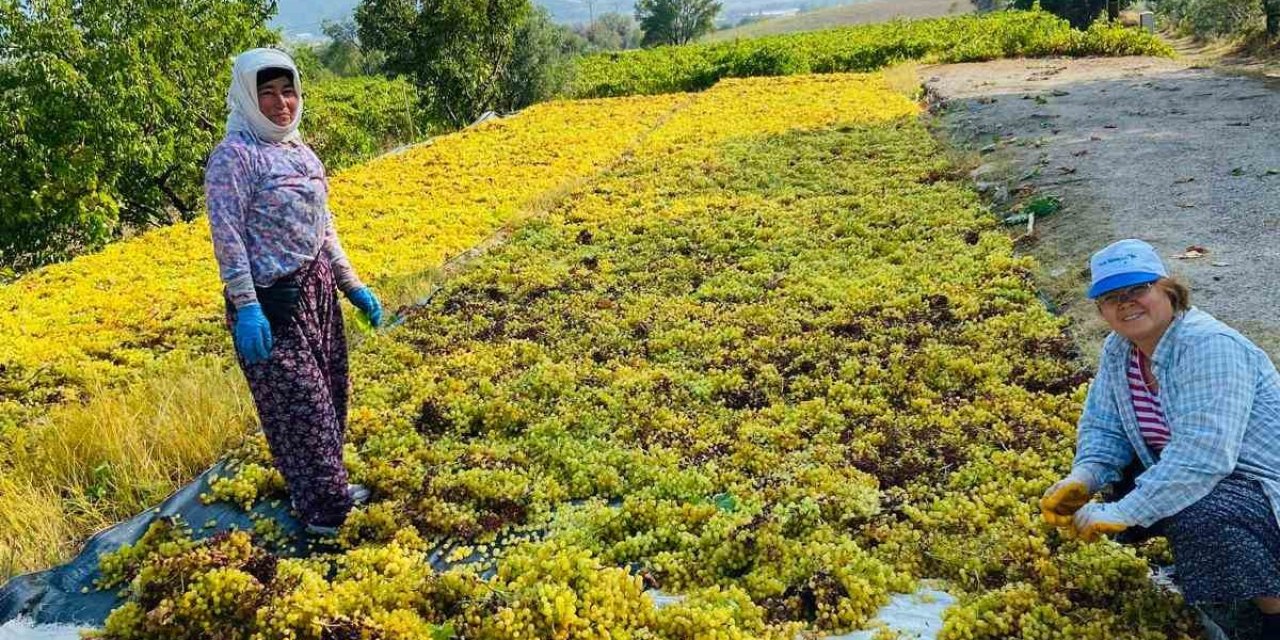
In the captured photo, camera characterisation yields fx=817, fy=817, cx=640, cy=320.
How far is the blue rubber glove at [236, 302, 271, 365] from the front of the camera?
408cm

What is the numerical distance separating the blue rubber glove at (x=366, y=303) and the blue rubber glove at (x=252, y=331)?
37.5 inches

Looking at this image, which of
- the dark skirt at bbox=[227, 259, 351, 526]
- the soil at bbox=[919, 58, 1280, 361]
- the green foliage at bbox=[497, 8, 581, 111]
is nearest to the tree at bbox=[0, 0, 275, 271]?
the dark skirt at bbox=[227, 259, 351, 526]

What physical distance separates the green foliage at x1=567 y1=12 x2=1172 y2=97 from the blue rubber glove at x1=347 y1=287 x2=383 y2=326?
2854cm

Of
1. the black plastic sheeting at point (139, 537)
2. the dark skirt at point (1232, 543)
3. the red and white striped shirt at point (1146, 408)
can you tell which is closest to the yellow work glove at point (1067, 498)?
the red and white striped shirt at point (1146, 408)

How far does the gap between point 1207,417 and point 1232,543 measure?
1.64ft

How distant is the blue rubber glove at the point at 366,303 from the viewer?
511 centimetres

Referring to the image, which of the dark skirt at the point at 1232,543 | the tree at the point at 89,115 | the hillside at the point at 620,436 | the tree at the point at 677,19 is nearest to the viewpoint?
the dark skirt at the point at 1232,543

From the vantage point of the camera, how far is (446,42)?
27547 millimetres

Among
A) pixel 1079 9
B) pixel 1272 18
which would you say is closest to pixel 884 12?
pixel 1079 9

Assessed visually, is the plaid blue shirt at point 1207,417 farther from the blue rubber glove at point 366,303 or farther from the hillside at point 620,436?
the blue rubber glove at point 366,303

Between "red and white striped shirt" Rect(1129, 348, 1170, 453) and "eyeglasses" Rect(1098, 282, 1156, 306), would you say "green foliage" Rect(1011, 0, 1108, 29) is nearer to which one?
"red and white striped shirt" Rect(1129, 348, 1170, 453)

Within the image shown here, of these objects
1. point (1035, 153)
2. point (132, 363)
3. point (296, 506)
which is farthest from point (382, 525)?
point (1035, 153)

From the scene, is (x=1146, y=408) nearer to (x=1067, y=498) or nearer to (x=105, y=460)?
(x=1067, y=498)

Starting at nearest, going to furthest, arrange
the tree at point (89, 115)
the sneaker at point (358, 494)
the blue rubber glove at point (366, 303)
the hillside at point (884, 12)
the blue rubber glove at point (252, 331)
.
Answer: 1. the blue rubber glove at point (252, 331)
2. the blue rubber glove at point (366, 303)
3. the sneaker at point (358, 494)
4. the tree at point (89, 115)
5. the hillside at point (884, 12)
